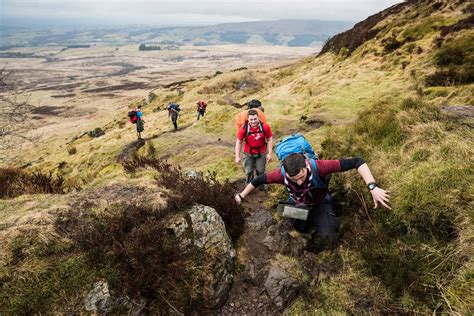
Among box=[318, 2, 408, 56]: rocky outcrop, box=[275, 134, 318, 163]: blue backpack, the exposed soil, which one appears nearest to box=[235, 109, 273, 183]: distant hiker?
box=[275, 134, 318, 163]: blue backpack

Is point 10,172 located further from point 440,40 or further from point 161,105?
point 161,105

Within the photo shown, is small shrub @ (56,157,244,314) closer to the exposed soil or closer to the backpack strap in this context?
the backpack strap

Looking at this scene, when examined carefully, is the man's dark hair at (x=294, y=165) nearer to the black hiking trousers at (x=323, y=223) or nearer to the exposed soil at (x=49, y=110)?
the black hiking trousers at (x=323, y=223)

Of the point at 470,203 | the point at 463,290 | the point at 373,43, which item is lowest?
the point at 463,290

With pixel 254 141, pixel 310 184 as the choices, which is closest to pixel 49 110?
pixel 254 141

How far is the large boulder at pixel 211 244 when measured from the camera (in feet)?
17.4

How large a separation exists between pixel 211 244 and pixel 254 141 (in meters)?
3.75

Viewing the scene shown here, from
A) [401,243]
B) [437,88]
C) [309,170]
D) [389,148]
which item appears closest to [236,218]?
[309,170]

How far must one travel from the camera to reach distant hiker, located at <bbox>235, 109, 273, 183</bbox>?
8466 mm

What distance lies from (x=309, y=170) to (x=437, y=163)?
236cm

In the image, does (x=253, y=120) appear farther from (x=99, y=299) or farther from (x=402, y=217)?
(x=99, y=299)

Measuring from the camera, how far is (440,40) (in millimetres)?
19234

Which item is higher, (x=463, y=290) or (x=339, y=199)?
(x=463, y=290)

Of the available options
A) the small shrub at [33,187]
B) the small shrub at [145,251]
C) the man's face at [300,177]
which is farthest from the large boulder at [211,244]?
the small shrub at [33,187]
